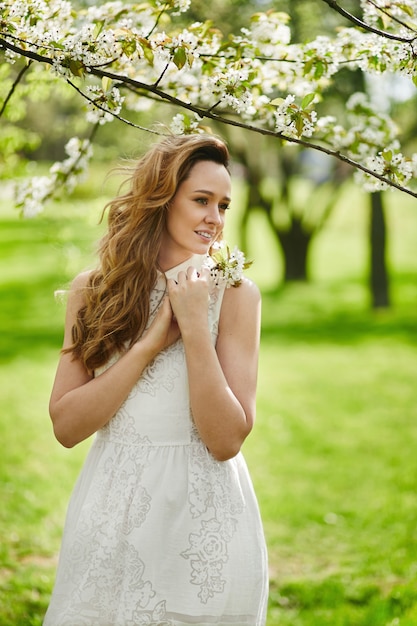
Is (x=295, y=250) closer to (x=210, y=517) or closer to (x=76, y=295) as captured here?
(x=76, y=295)

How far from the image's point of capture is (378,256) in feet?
47.3

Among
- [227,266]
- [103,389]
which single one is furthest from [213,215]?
[103,389]

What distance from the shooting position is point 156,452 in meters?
2.31

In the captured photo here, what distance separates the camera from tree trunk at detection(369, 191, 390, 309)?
1385 cm

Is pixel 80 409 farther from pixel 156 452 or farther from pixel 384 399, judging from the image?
pixel 384 399

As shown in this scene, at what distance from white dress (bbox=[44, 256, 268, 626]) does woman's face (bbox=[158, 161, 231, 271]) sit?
0.29 m

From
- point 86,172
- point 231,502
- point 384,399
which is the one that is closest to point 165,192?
point 231,502

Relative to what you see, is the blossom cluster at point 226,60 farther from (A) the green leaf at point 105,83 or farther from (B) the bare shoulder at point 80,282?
(B) the bare shoulder at point 80,282

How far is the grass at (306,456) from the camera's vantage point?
4.50 m

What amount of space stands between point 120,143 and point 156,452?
47.0ft

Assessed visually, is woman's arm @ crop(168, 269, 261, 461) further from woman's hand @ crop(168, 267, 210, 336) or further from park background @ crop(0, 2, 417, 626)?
park background @ crop(0, 2, 417, 626)

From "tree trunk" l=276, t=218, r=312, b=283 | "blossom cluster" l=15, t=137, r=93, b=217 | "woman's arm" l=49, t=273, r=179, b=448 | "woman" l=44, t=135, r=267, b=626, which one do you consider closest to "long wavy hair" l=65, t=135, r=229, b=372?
"woman" l=44, t=135, r=267, b=626

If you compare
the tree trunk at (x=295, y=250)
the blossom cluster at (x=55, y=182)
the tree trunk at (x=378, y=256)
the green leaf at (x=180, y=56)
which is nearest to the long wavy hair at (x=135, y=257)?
the green leaf at (x=180, y=56)

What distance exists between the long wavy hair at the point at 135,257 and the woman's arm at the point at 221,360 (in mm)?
193
